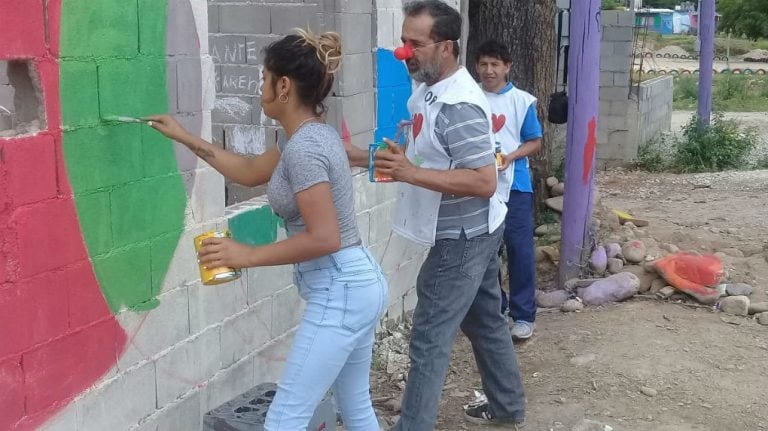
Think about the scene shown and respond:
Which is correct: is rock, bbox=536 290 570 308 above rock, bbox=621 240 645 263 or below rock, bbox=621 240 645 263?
below

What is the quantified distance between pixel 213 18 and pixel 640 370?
3.02 m

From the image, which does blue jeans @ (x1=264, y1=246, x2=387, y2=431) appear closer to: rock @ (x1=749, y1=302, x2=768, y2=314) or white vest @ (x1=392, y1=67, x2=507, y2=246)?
white vest @ (x1=392, y1=67, x2=507, y2=246)

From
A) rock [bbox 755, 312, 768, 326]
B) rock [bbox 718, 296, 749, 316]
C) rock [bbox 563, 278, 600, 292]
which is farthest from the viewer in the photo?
rock [bbox 563, 278, 600, 292]

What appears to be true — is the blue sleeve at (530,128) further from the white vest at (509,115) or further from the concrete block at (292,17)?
the concrete block at (292,17)

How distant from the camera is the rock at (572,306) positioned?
6094 mm

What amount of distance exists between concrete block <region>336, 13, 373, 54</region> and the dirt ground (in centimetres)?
180

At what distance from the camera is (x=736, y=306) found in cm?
589

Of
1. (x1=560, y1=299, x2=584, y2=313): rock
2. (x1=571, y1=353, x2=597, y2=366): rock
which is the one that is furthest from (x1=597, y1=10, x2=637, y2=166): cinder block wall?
(x1=571, y1=353, x2=597, y2=366): rock

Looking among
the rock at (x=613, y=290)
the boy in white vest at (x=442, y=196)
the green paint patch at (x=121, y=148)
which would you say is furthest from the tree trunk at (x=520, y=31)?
the green paint patch at (x=121, y=148)

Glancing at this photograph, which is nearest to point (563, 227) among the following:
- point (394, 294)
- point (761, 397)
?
point (394, 294)

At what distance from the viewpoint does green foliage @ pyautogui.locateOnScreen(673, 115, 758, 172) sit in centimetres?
1248

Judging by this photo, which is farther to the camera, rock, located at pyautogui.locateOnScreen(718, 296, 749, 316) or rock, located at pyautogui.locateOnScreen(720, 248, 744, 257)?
rock, located at pyautogui.locateOnScreen(720, 248, 744, 257)

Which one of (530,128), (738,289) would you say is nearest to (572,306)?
(738,289)

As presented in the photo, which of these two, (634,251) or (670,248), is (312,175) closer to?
(634,251)
